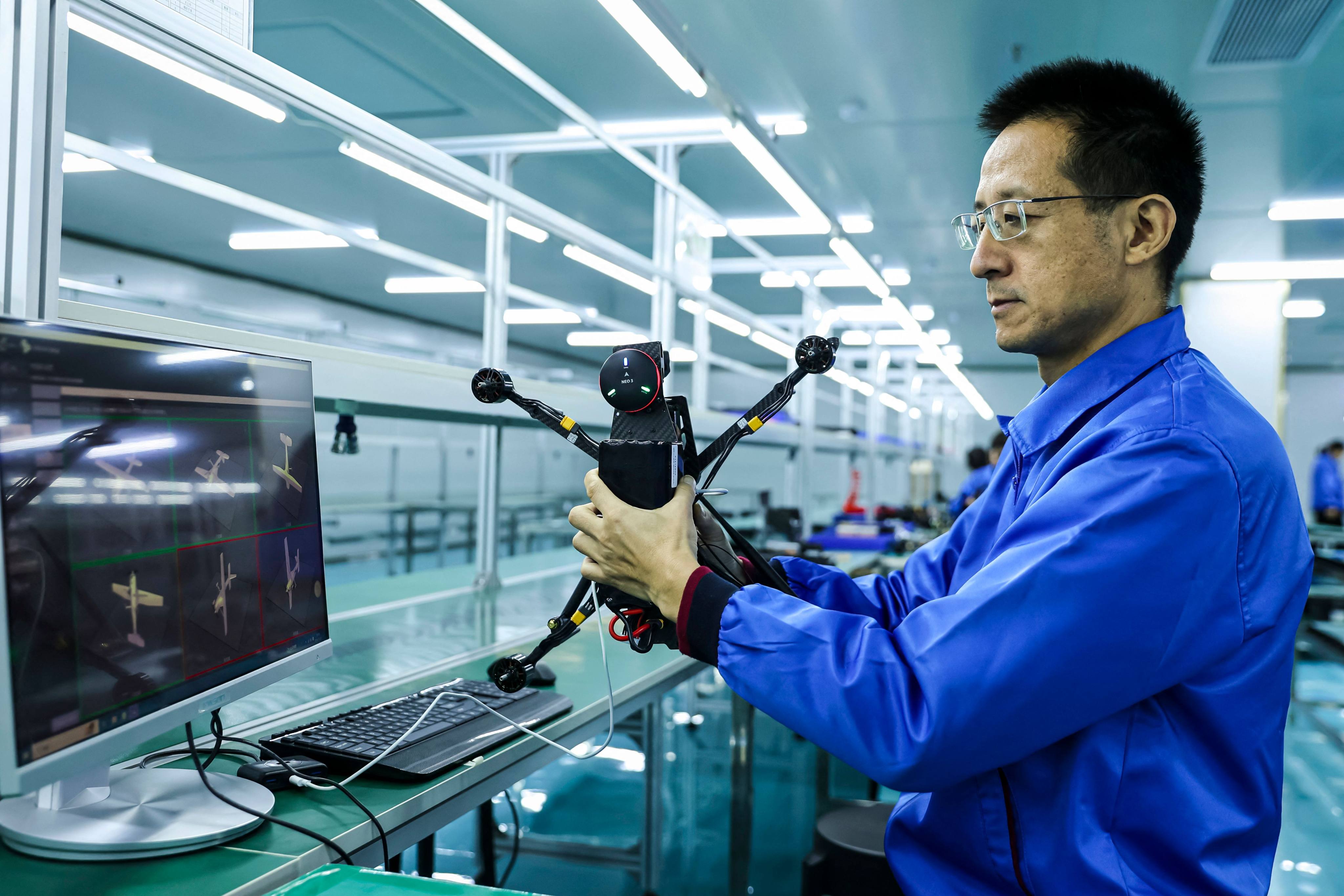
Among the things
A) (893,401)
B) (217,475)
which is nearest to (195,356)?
(217,475)

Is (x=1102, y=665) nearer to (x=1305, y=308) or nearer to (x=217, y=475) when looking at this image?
(x=217, y=475)

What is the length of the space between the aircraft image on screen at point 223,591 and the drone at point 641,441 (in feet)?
1.03

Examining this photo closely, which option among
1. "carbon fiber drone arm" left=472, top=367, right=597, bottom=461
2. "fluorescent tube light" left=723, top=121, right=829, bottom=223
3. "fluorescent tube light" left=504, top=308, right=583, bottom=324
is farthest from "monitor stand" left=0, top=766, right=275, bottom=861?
"fluorescent tube light" left=504, top=308, right=583, bottom=324

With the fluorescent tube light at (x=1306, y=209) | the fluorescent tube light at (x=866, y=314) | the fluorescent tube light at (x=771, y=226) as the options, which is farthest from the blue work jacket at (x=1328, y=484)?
the fluorescent tube light at (x=771, y=226)

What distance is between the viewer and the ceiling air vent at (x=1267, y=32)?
11.4 ft

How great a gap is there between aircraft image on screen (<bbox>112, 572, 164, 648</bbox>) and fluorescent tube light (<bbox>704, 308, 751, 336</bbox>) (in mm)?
3114

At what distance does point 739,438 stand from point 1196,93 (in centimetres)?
476

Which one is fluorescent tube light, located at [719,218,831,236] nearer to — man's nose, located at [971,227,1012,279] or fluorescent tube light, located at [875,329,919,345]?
fluorescent tube light, located at [875,329,919,345]

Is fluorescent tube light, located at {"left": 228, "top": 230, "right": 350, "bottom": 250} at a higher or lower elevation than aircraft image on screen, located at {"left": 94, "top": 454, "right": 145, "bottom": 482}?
higher

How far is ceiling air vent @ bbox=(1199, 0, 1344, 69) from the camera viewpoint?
347cm

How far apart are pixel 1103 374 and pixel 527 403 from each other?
678 millimetres

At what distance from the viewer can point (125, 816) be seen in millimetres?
917

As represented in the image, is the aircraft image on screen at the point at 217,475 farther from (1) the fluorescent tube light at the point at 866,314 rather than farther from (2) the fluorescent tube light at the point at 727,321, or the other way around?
(1) the fluorescent tube light at the point at 866,314

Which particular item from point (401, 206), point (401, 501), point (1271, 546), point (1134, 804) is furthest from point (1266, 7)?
point (401, 501)
